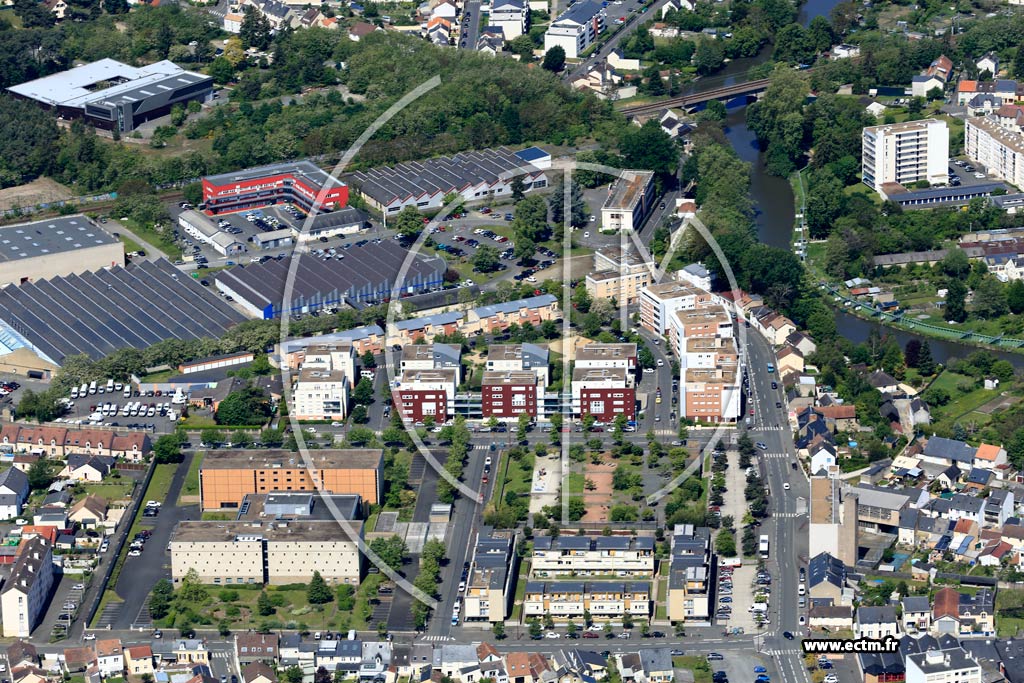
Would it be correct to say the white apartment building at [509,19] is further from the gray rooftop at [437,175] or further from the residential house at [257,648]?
the residential house at [257,648]

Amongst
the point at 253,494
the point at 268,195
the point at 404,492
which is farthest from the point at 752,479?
the point at 268,195

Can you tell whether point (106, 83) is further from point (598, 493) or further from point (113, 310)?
point (598, 493)

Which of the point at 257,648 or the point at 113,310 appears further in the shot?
the point at 113,310

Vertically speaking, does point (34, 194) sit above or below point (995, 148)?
below

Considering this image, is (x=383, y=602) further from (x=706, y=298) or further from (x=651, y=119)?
(x=651, y=119)

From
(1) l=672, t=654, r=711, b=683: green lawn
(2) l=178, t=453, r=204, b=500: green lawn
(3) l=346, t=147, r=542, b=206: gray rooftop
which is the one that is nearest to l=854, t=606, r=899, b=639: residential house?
(1) l=672, t=654, r=711, b=683: green lawn

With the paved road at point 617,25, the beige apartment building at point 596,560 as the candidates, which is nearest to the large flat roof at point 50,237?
the paved road at point 617,25

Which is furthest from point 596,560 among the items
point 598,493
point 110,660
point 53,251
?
point 53,251
